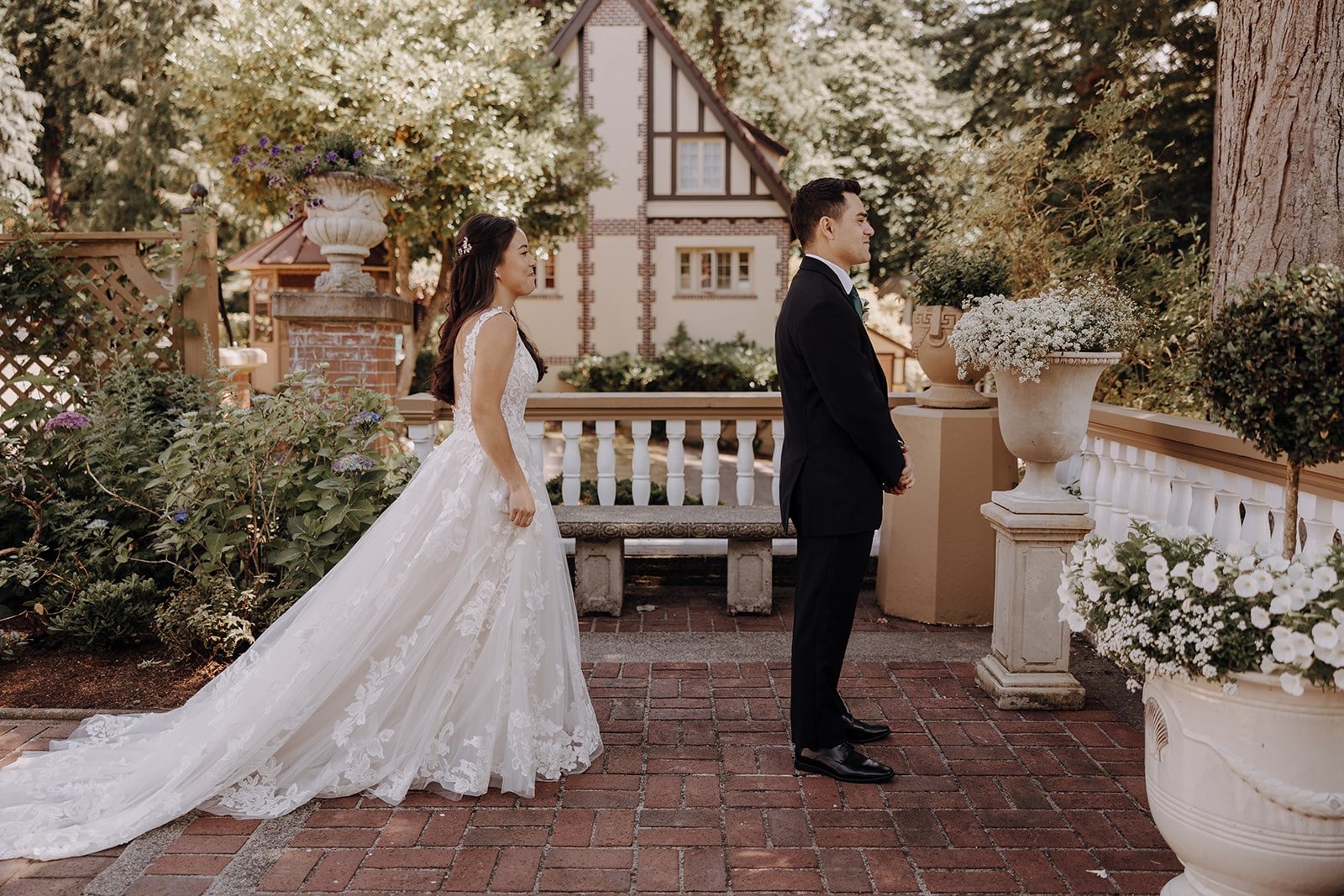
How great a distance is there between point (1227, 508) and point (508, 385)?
111 inches

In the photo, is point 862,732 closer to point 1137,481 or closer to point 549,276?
point 1137,481

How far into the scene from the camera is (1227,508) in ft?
13.2

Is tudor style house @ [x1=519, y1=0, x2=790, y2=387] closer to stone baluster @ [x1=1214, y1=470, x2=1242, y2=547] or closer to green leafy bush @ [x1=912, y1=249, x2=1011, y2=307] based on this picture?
green leafy bush @ [x1=912, y1=249, x2=1011, y2=307]

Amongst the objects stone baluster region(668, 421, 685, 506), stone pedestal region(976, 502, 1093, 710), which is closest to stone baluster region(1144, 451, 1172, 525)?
stone pedestal region(976, 502, 1093, 710)

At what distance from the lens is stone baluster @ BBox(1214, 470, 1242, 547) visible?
3.94 meters

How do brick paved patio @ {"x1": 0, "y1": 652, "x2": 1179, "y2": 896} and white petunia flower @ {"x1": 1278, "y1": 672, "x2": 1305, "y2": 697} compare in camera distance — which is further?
brick paved patio @ {"x1": 0, "y1": 652, "x2": 1179, "y2": 896}

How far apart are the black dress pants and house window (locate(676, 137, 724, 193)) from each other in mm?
19957

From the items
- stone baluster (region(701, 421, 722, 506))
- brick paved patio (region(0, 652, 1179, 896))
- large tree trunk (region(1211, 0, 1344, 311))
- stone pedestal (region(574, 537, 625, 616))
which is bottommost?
brick paved patio (region(0, 652, 1179, 896))

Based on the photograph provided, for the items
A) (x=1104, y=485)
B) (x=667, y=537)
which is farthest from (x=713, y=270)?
(x=1104, y=485)

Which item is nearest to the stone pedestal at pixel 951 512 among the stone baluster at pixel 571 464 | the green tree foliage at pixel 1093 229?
the stone baluster at pixel 571 464

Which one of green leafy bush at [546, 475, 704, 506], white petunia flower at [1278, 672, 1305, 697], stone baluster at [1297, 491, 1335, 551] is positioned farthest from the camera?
green leafy bush at [546, 475, 704, 506]

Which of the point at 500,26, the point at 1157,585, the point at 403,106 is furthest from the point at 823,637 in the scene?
the point at 500,26

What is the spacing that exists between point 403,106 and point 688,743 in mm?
11015

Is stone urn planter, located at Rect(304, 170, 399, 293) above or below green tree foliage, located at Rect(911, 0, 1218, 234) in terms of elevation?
below
